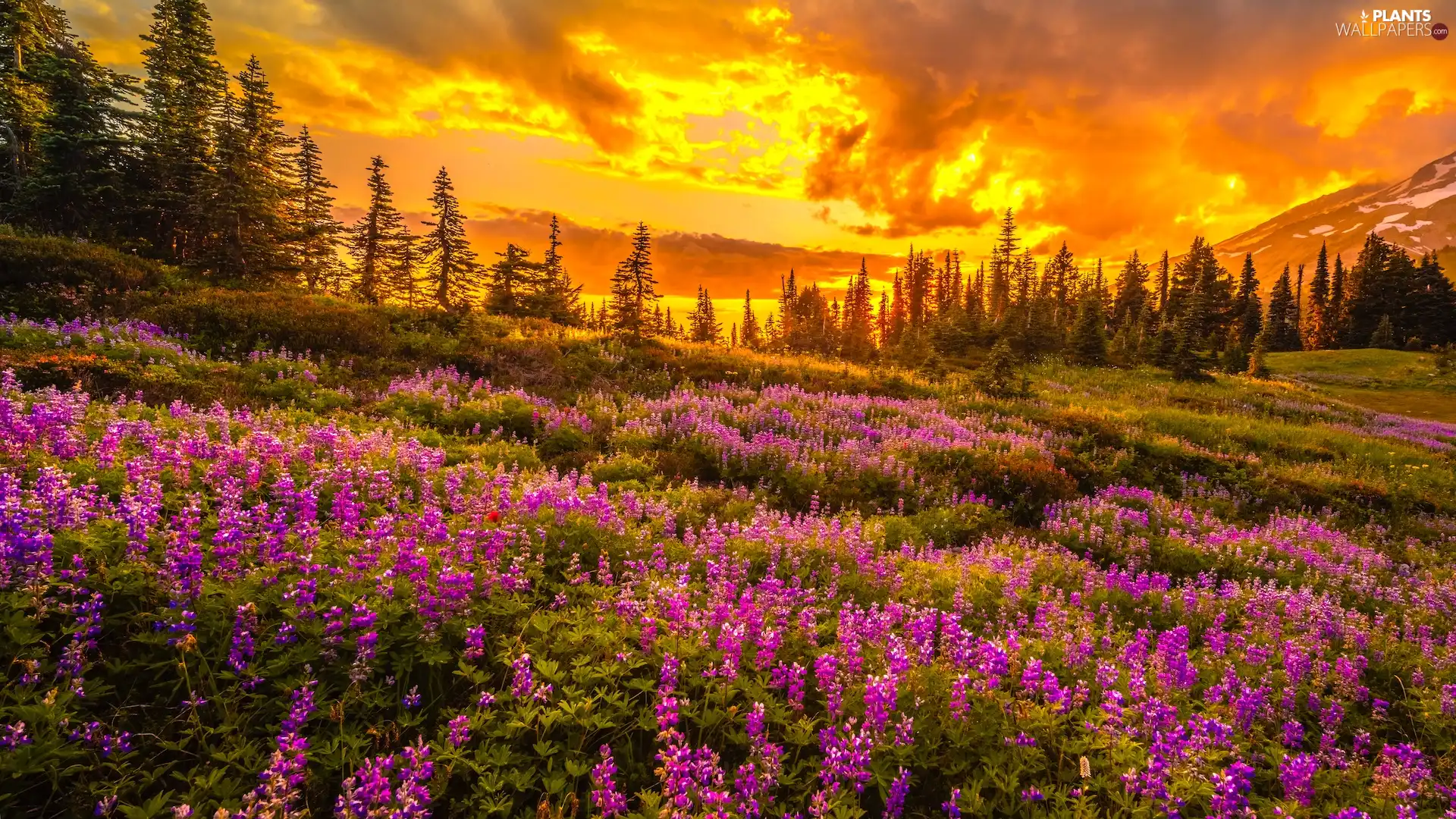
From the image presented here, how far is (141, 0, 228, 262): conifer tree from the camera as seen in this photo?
96.6 feet

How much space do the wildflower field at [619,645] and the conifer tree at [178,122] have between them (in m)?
27.6

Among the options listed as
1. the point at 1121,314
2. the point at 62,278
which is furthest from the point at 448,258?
the point at 1121,314

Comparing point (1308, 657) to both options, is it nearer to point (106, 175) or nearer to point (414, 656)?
point (414, 656)

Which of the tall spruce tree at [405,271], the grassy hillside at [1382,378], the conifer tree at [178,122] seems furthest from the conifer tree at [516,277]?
the grassy hillside at [1382,378]

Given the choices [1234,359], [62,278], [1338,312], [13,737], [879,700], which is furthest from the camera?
[1338,312]

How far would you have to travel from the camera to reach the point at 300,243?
116 feet

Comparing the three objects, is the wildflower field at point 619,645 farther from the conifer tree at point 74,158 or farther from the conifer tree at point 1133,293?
the conifer tree at point 1133,293

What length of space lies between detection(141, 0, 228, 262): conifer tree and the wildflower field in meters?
27.6

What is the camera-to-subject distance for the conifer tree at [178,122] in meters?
29.5

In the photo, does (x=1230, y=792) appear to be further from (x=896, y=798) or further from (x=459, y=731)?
(x=459, y=731)

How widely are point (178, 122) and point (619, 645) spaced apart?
41.8 meters

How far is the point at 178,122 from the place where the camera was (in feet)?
98.9

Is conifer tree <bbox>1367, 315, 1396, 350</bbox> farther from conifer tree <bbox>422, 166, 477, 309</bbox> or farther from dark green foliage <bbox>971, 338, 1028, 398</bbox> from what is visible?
conifer tree <bbox>422, 166, 477, 309</bbox>

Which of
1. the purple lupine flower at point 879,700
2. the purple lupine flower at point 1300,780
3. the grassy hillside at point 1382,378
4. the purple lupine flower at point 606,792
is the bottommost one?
the purple lupine flower at point 1300,780
